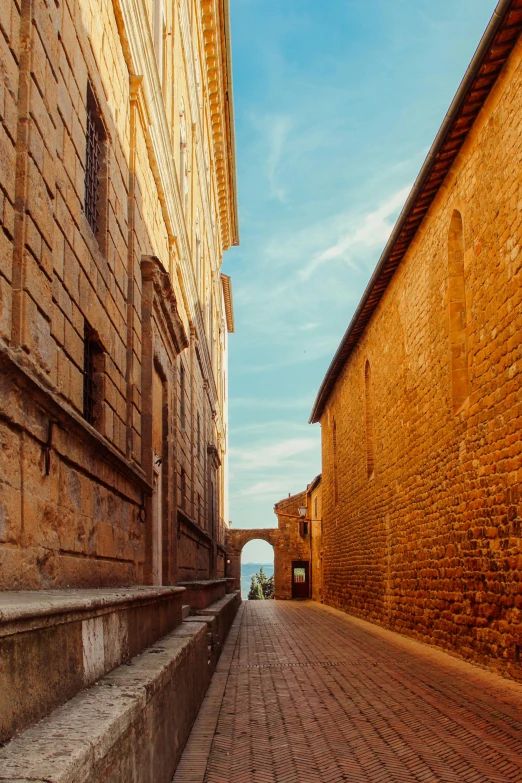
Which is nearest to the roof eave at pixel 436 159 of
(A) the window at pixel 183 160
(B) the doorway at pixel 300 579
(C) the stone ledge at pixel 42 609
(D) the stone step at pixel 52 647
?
(A) the window at pixel 183 160

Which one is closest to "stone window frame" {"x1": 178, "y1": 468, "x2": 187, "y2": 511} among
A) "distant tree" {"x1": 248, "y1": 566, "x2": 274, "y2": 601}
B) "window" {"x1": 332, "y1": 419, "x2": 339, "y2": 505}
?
"window" {"x1": 332, "y1": 419, "x2": 339, "y2": 505}

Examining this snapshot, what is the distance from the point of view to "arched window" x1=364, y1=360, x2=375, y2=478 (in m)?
18.5

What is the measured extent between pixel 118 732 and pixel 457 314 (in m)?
8.98

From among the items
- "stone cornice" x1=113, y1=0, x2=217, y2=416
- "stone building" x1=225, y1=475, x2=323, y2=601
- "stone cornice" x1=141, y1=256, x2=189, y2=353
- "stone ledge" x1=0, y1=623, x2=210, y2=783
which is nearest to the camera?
"stone ledge" x1=0, y1=623, x2=210, y2=783

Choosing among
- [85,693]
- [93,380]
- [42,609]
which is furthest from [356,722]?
Result: [42,609]

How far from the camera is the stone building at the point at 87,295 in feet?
13.5

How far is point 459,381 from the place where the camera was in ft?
35.3

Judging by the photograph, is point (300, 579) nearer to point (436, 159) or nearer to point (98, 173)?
point (436, 159)

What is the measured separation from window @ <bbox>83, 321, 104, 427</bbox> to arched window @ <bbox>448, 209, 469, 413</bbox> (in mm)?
5388

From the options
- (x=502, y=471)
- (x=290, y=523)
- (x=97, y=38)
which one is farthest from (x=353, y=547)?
(x=290, y=523)

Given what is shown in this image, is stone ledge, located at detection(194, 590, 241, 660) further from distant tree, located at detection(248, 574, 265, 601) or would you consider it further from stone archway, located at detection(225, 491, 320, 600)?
distant tree, located at detection(248, 574, 265, 601)

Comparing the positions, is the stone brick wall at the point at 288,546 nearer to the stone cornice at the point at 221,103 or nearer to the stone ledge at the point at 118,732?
the stone cornice at the point at 221,103

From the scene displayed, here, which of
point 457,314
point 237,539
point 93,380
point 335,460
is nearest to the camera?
point 93,380

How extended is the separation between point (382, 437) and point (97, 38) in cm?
1117
